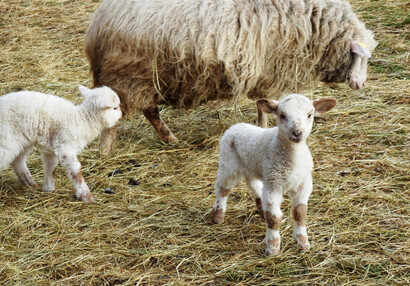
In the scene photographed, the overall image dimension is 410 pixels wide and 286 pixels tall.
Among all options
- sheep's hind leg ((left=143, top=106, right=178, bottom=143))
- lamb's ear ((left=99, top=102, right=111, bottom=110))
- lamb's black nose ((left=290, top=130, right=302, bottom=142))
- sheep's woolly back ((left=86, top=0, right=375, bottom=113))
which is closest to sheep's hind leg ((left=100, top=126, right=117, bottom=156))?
sheep's woolly back ((left=86, top=0, right=375, bottom=113))

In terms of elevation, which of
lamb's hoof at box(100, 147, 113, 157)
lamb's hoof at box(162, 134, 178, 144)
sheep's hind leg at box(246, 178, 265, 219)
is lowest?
lamb's hoof at box(162, 134, 178, 144)

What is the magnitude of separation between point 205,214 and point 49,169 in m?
1.36

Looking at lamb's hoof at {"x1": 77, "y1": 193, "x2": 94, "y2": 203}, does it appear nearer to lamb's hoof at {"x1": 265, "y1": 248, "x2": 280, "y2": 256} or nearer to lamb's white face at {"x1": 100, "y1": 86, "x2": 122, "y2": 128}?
lamb's white face at {"x1": 100, "y1": 86, "x2": 122, "y2": 128}

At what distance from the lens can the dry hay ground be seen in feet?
11.6

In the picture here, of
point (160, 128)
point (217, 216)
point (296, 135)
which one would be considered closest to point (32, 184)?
point (160, 128)

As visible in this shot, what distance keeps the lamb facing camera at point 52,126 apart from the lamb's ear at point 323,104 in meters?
1.78

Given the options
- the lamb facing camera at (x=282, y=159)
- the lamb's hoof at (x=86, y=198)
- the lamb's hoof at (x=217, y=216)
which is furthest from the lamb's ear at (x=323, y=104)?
the lamb's hoof at (x=86, y=198)

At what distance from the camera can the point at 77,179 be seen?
4.55 metres

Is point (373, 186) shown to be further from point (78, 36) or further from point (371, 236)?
point (78, 36)

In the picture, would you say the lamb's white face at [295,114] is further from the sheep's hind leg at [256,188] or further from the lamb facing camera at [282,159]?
the sheep's hind leg at [256,188]

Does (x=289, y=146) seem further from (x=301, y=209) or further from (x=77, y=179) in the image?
(x=77, y=179)

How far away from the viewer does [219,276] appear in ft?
11.4

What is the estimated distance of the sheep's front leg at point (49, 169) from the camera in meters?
4.68

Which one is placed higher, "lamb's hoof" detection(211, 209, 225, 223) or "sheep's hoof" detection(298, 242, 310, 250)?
"sheep's hoof" detection(298, 242, 310, 250)
